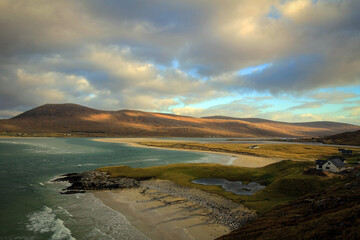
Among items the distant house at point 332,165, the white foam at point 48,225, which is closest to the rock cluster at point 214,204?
the white foam at point 48,225

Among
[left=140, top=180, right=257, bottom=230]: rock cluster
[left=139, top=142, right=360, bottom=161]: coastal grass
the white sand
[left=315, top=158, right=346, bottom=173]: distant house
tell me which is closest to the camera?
the white sand

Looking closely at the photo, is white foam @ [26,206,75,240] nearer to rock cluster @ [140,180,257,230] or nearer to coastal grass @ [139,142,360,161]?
rock cluster @ [140,180,257,230]

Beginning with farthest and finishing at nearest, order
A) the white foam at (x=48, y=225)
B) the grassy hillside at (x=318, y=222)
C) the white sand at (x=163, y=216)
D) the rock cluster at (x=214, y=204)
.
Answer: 1. the rock cluster at (x=214, y=204)
2. the white sand at (x=163, y=216)
3. the white foam at (x=48, y=225)
4. the grassy hillside at (x=318, y=222)

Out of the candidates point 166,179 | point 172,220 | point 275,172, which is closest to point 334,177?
point 275,172

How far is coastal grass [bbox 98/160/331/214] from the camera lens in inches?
1478

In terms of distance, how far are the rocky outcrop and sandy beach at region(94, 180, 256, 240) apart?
3.48m

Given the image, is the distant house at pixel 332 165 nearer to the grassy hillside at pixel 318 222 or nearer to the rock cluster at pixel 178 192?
the grassy hillside at pixel 318 222

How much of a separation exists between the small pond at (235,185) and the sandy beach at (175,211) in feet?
24.2

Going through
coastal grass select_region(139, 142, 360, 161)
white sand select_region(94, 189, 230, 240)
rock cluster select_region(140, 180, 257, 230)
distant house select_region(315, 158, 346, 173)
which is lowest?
white sand select_region(94, 189, 230, 240)

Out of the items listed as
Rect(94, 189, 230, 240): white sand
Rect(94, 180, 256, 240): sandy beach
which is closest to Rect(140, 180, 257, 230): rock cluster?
Rect(94, 180, 256, 240): sandy beach

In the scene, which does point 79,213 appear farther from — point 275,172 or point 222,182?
point 275,172

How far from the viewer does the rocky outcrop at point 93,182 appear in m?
49.6

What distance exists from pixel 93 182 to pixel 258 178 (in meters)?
43.2

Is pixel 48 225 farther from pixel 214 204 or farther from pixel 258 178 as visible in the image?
pixel 258 178
